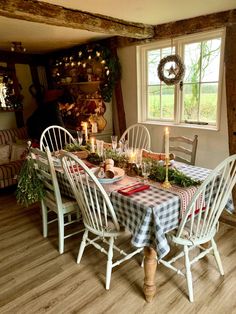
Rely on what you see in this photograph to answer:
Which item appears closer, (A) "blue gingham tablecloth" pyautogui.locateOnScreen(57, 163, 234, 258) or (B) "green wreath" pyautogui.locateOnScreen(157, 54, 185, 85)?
(A) "blue gingham tablecloth" pyautogui.locateOnScreen(57, 163, 234, 258)

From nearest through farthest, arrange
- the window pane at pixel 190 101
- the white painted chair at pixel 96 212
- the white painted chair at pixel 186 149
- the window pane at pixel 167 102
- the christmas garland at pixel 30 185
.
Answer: the white painted chair at pixel 96 212 → the christmas garland at pixel 30 185 → the white painted chair at pixel 186 149 → the window pane at pixel 190 101 → the window pane at pixel 167 102

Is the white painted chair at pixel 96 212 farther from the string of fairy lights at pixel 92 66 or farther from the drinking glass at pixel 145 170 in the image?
the string of fairy lights at pixel 92 66

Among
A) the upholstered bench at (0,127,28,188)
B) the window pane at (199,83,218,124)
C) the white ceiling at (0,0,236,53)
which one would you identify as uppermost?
the white ceiling at (0,0,236,53)

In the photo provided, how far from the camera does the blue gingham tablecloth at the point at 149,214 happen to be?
5.19ft

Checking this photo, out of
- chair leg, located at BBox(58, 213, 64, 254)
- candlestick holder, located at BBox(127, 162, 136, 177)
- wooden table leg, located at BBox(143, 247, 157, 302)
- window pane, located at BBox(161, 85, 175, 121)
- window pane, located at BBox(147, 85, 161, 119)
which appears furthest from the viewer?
window pane, located at BBox(147, 85, 161, 119)

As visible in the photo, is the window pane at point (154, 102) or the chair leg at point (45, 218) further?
the window pane at point (154, 102)

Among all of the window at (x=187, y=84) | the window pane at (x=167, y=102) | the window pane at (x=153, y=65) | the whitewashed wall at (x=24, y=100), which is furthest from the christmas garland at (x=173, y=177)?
the whitewashed wall at (x=24, y=100)

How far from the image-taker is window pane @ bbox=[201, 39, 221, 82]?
9.52 feet

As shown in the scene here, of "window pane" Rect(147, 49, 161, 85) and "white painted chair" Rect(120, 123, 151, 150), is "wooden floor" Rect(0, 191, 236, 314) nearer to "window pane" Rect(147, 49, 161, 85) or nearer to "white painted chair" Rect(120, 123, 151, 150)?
"white painted chair" Rect(120, 123, 151, 150)

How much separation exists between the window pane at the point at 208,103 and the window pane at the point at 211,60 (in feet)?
0.31

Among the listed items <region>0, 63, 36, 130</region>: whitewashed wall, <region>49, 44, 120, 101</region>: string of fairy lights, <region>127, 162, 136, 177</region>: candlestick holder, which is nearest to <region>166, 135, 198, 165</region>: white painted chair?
<region>127, 162, 136, 177</region>: candlestick holder

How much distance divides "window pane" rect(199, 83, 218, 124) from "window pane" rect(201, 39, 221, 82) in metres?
0.09

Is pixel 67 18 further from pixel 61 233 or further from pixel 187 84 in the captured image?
pixel 61 233

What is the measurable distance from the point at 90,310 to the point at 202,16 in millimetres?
3024
